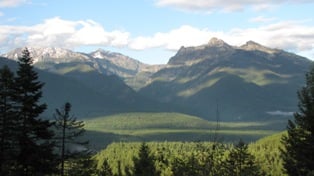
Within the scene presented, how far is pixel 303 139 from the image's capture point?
41531 millimetres

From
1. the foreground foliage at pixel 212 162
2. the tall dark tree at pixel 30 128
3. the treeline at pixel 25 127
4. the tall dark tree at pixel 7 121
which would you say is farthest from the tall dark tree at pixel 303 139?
the tall dark tree at pixel 7 121

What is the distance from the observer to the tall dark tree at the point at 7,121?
29938mm

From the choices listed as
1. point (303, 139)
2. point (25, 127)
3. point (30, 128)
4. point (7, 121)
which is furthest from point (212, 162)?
point (303, 139)

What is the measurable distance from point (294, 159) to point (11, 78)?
2533 centimetres

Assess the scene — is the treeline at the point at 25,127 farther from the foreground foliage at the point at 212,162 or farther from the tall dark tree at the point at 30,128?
the foreground foliage at the point at 212,162

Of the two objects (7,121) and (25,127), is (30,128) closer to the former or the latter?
(25,127)

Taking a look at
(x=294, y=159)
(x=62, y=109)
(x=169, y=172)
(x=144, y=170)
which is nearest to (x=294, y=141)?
(x=294, y=159)

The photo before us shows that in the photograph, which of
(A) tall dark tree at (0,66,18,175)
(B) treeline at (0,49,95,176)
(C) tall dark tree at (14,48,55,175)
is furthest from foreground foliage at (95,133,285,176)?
(A) tall dark tree at (0,66,18,175)

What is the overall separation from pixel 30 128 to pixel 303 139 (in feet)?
80.0

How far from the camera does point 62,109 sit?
3033 centimetres

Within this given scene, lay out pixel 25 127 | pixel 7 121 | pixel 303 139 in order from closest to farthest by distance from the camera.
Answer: pixel 7 121 → pixel 25 127 → pixel 303 139

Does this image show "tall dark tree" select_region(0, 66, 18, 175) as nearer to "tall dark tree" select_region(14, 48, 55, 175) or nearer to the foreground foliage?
"tall dark tree" select_region(14, 48, 55, 175)

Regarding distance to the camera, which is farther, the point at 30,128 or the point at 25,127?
the point at 30,128

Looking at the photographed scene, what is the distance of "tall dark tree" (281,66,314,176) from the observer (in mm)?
39094
